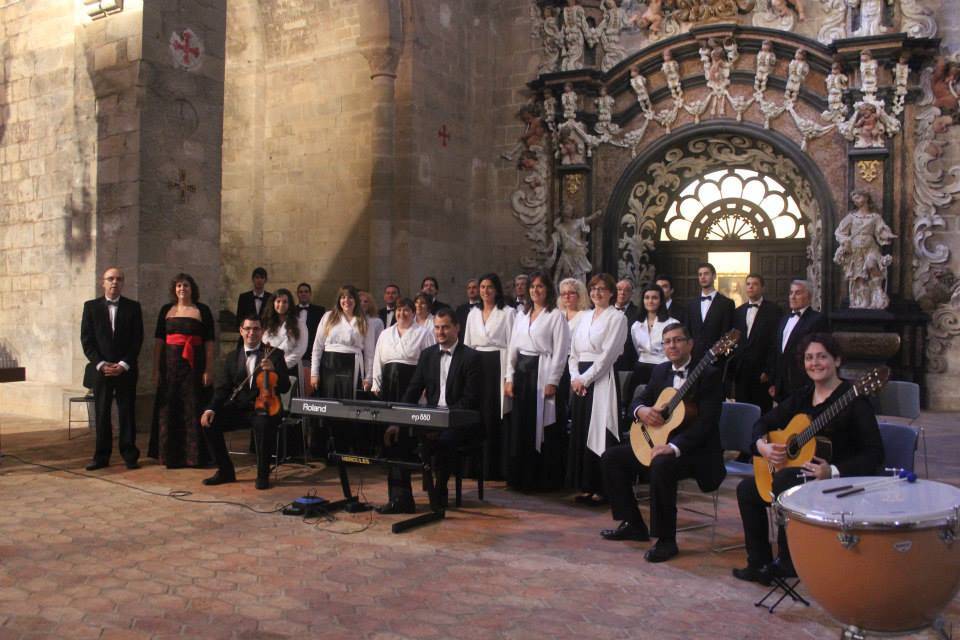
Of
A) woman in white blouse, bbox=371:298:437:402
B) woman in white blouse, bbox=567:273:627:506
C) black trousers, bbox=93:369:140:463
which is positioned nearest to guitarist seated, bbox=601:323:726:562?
woman in white blouse, bbox=567:273:627:506

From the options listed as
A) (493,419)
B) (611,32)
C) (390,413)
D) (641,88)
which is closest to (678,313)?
(493,419)

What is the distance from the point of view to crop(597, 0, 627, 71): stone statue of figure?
42.6 feet

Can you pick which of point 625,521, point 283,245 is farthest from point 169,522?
point 283,245

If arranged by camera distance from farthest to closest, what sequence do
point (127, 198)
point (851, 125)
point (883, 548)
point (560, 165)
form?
point (560, 165)
point (851, 125)
point (127, 198)
point (883, 548)

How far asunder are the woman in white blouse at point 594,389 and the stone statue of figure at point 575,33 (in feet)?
25.1

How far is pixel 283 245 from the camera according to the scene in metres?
14.0

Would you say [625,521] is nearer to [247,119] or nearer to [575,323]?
[575,323]

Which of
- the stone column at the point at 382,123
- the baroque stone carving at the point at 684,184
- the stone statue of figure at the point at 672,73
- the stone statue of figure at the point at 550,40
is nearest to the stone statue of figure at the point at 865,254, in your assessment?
the baroque stone carving at the point at 684,184

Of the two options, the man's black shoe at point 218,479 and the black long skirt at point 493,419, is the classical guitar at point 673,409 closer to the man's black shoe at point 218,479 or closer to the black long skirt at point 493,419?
the black long skirt at point 493,419

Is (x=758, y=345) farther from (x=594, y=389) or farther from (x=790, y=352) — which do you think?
(x=594, y=389)

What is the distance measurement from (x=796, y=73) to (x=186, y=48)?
304 inches

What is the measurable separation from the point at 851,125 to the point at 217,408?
8764mm

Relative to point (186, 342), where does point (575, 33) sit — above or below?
above

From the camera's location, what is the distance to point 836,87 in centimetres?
1143
